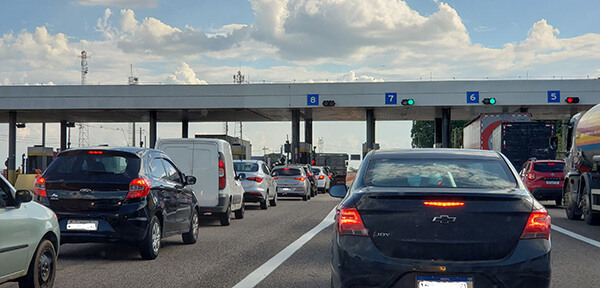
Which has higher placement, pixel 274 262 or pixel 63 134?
pixel 63 134

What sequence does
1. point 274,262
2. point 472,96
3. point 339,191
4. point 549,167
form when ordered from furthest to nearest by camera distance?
point 472,96 → point 549,167 → point 274,262 → point 339,191

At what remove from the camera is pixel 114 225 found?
10.5m

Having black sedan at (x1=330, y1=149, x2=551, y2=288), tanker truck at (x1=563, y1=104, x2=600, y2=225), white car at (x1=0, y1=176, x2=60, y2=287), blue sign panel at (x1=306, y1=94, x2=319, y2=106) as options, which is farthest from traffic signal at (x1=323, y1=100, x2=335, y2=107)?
black sedan at (x1=330, y1=149, x2=551, y2=288)

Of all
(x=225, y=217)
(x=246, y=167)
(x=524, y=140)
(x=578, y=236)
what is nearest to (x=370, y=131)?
(x=524, y=140)

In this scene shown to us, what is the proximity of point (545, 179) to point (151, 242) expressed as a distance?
17947 millimetres

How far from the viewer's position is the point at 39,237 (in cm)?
764

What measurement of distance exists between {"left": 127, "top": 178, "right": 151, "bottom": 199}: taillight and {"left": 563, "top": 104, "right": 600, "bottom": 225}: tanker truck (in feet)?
34.9

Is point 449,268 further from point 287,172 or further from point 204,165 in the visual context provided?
point 287,172

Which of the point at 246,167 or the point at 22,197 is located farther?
the point at 246,167

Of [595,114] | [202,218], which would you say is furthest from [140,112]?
[595,114]

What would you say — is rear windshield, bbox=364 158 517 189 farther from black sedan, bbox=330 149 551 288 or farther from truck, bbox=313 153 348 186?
truck, bbox=313 153 348 186

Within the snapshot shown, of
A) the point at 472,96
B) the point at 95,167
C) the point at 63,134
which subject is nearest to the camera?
the point at 95,167

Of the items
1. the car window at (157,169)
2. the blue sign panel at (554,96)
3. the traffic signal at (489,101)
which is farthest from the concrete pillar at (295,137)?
the car window at (157,169)

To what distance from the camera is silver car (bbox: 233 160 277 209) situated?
24.0 metres
